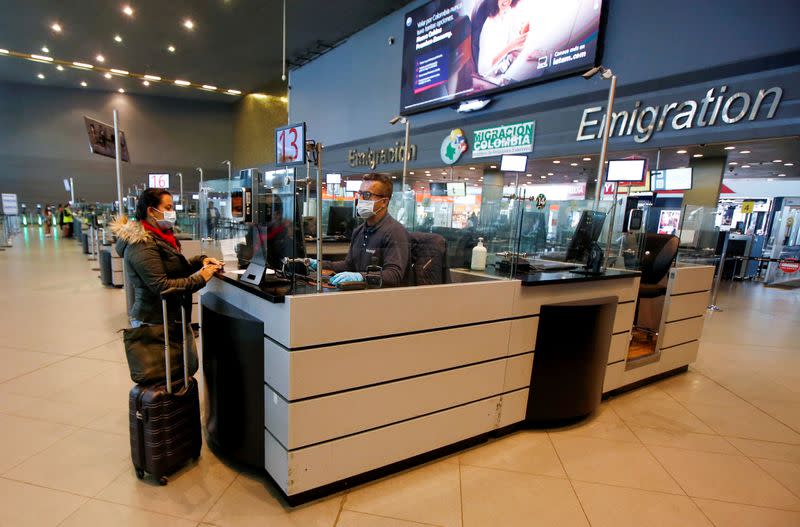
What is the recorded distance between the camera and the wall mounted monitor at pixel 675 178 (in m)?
7.33

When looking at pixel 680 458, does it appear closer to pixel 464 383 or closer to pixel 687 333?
pixel 464 383

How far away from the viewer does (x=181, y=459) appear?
2.04 meters

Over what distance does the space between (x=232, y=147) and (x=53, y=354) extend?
19.6 meters

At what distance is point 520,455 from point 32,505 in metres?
2.55

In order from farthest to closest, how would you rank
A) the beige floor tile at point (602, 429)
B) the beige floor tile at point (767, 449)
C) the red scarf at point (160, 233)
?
1. the beige floor tile at point (602, 429)
2. the beige floor tile at point (767, 449)
3. the red scarf at point (160, 233)

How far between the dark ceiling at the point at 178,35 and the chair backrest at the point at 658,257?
10138mm

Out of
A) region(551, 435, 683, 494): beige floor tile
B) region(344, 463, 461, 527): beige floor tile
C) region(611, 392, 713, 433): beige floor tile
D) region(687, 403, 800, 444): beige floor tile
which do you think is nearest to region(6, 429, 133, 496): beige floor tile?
region(344, 463, 461, 527): beige floor tile

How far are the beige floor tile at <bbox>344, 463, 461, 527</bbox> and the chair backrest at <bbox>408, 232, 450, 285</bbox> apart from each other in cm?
110

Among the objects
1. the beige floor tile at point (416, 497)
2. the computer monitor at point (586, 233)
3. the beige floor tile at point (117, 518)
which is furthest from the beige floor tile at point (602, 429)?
the beige floor tile at point (117, 518)

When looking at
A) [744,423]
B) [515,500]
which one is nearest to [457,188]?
[744,423]

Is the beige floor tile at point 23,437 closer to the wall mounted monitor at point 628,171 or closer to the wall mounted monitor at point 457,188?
the wall mounted monitor at point 457,188

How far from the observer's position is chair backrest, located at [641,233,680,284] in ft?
12.0

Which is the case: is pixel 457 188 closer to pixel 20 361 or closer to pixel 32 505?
pixel 20 361

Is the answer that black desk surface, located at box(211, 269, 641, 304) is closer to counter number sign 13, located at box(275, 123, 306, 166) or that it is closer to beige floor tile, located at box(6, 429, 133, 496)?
beige floor tile, located at box(6, 429, 133, 496)
